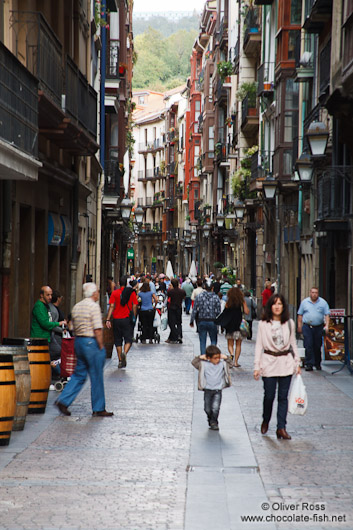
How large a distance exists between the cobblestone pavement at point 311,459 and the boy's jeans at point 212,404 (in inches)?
18.7

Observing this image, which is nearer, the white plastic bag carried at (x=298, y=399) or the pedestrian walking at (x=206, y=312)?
the white plastic bag carried at (x=298, y=399)

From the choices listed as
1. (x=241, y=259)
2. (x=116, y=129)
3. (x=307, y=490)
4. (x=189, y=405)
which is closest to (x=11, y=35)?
(x=189, y=405)

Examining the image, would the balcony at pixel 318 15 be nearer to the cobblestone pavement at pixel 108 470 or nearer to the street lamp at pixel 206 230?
the cobblestone pavement at pixel 108 470

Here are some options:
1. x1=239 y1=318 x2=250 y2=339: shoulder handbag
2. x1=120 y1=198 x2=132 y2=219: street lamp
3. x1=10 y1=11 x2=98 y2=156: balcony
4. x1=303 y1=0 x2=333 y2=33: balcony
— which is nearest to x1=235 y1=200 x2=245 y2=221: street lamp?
x1=120 y1=198 x2=132 y2=219: street lamp

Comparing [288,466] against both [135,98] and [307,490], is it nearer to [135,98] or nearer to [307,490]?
[307,490]

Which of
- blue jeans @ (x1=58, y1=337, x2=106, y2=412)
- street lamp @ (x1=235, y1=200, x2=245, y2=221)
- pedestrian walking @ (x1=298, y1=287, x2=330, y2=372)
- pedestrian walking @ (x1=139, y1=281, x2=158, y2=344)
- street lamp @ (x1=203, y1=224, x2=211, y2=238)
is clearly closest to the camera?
blue jeans @ (x1=58, y1=337, x2=106, y2=412)

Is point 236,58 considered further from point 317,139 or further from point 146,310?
point 317,139

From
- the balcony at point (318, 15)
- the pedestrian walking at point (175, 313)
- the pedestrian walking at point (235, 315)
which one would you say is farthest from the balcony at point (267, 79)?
the pedestrian walking at point (235, 315)

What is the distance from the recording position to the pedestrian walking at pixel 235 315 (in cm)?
1953

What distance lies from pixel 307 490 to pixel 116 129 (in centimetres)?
3514

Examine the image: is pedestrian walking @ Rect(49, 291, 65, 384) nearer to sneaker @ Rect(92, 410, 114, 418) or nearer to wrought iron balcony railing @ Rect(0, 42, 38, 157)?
wrought iron balcony railing @ Rect(0, 42, 38, 157)

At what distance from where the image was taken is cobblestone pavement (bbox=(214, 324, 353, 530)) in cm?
754

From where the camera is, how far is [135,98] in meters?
138

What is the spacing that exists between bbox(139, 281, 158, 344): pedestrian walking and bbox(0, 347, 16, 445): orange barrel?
15.7 m
